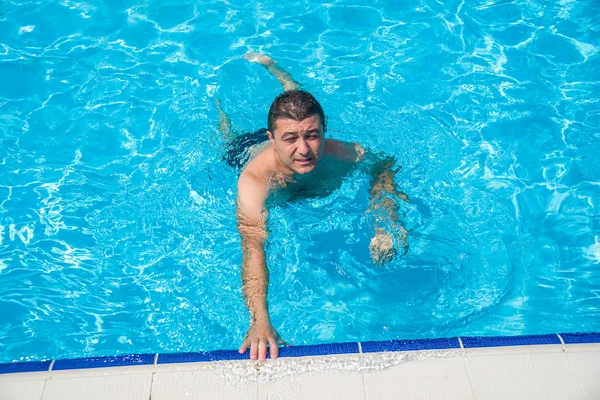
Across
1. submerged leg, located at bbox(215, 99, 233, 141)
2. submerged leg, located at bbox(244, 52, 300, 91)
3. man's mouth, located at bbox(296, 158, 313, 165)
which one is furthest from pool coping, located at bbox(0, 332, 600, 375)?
submerged leg, located at bbox(244, 52, 300, 91)

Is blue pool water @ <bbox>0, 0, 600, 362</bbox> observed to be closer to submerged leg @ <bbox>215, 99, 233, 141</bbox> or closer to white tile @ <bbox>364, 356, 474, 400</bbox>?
submerged leg @ <bbox>215, 99, 233, 141</bbox>

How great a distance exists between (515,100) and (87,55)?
524 cm

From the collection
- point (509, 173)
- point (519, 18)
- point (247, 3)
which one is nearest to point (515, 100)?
point (509, 173)

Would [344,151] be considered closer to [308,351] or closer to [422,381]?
[308,351]

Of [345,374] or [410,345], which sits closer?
[345,374]

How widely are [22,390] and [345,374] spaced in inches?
83.5

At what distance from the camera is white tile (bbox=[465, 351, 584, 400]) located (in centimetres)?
364

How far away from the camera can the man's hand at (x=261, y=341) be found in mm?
3738

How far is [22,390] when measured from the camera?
3658 mm

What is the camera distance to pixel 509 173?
5.84 metres

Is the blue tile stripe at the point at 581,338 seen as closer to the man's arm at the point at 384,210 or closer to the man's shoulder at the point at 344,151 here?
the man's arm at the point at 384,210

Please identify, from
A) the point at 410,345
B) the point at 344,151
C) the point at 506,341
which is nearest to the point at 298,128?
the point at 344,151

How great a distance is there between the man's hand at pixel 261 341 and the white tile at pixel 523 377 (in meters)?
1.32

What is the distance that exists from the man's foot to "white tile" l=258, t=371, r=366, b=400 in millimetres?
4209
